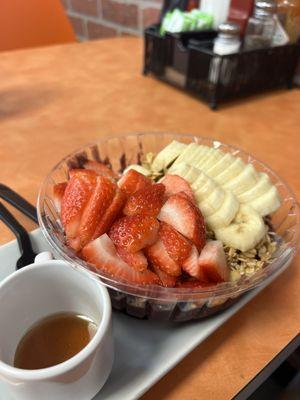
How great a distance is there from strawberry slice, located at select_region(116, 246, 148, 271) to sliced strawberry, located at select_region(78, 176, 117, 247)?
0.17 ft

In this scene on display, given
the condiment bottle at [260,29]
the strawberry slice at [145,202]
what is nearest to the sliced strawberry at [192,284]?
the strawberry slice at [145,202]

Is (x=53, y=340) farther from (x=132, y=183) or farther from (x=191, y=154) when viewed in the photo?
(x=191, y=154)

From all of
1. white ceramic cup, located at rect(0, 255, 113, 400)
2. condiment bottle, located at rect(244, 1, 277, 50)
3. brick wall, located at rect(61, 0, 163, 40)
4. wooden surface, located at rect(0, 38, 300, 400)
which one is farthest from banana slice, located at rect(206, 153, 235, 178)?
brick wall, located at rect(61, 0, 163, 40)

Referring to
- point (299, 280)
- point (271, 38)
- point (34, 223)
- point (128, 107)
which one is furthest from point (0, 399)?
point (271, 38)

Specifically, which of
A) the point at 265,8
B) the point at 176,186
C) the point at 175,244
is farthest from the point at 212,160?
the point at 265,8

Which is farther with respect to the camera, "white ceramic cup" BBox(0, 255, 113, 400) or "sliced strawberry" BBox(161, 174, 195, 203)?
"sliced strawberry" BBox(161, 174, 195, 203)

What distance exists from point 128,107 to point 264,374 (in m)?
0.94

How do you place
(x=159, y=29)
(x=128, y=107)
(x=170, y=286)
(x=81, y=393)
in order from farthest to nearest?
(x=159, y=29)
(x=128, y=107)
(x=170, y=286)
(x=81, y=393)

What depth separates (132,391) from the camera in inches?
18.1

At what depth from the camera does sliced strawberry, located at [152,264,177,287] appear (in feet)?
1.80

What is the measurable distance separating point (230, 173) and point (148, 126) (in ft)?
1.57

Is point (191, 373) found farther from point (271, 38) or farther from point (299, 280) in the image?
point (271, 38)

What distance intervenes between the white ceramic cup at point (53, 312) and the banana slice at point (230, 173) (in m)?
0.34

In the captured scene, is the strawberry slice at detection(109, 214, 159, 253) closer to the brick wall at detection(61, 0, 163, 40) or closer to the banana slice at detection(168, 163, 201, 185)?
the banana slice at detection(168, 163, 201, 185)
